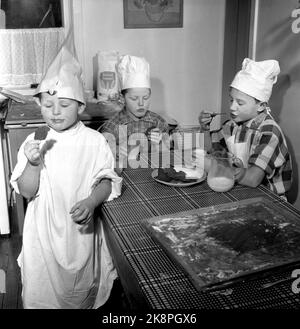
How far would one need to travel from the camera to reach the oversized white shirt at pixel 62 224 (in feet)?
4.19

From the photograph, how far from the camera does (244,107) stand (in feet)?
5.22

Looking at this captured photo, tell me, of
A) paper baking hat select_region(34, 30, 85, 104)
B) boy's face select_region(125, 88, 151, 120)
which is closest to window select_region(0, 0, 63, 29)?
boy's face select_region(125, 88, 151, 120)

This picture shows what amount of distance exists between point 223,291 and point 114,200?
1.72 feet

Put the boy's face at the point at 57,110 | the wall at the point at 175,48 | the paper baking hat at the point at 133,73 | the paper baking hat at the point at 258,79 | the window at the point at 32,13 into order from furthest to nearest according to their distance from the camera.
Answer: the wall at the point at 175,48 → the window at the point at 32,13 → the paper baking hat at the point at 133,73 → the paper baking hat at the point at 258,79 → the boy's face at the point at 57,110

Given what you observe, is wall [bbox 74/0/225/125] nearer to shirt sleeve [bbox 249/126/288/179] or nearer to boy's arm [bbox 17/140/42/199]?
shirt sleeve [bbox 249/126/288/179]

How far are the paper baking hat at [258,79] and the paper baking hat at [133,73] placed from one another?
17.7 inches

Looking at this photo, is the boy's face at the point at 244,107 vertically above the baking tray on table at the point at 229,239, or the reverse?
the boy's face at the point at 244,107

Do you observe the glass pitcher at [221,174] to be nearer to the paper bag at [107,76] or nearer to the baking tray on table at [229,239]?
the baking tray on table at [229,239]

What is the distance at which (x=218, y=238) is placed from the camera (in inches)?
38.0

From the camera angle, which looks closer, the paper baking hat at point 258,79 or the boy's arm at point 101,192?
the boy's arm at point 101,192

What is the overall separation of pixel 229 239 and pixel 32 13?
6.83 feet

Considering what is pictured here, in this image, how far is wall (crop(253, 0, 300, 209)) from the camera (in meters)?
2.07

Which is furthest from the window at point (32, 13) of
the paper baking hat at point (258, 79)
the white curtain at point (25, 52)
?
the paper baking hat at point (258, 79)

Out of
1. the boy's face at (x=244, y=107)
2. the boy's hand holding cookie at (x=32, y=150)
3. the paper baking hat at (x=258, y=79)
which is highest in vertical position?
the paper baking hat at (x=258, y=79)
